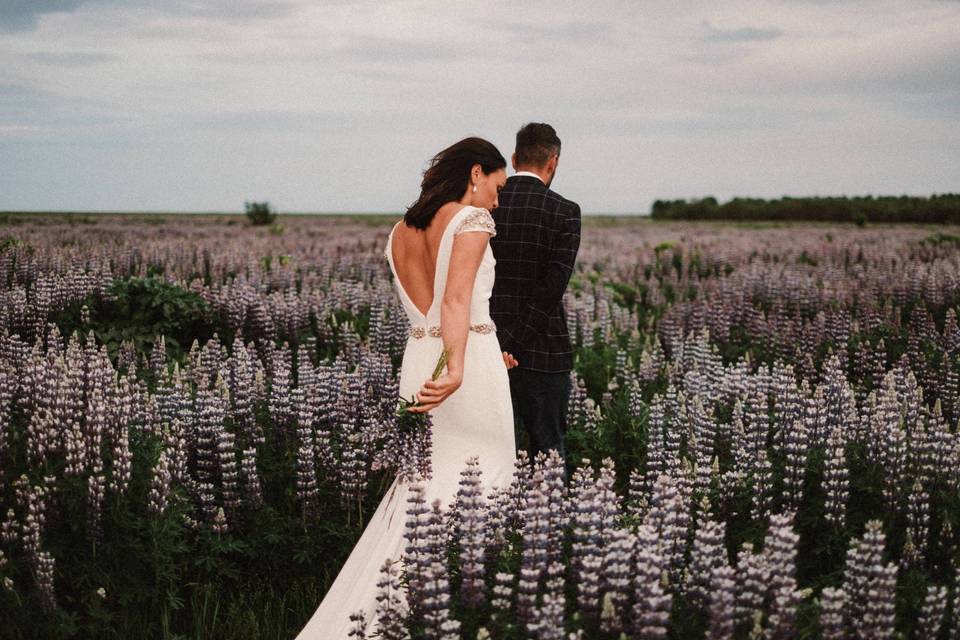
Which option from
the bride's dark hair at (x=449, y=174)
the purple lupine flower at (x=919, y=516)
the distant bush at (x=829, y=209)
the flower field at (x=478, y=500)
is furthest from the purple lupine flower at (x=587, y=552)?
the distant bush at (x=829, y=209)

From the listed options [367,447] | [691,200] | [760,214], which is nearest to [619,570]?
[367,447]

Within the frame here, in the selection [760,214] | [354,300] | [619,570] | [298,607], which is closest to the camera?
[619,570]

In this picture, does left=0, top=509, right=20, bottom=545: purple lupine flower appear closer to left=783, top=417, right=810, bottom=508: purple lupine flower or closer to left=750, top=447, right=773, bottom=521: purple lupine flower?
left=750, top=447, right=773, bottom=521: purple lupine flower

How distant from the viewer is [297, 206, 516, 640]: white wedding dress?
4695mm

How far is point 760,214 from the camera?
229 ft

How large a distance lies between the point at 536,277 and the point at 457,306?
1554 mm

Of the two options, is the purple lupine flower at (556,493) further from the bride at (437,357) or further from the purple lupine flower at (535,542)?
the bride at (437,357)

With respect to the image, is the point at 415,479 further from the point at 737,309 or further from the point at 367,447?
the point at 737,309

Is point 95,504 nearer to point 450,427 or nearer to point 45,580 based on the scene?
point 45,580

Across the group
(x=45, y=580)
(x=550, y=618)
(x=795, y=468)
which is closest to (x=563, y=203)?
(x=795, y=468)

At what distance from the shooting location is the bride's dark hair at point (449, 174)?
4.66 m

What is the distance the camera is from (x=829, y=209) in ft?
202

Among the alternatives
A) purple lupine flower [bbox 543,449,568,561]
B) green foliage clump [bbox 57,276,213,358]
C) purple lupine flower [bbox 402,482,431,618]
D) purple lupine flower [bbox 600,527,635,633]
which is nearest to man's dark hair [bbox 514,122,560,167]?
purple lupine flower [bbox 543,449,568,561]

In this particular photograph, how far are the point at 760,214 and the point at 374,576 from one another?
70.2m
